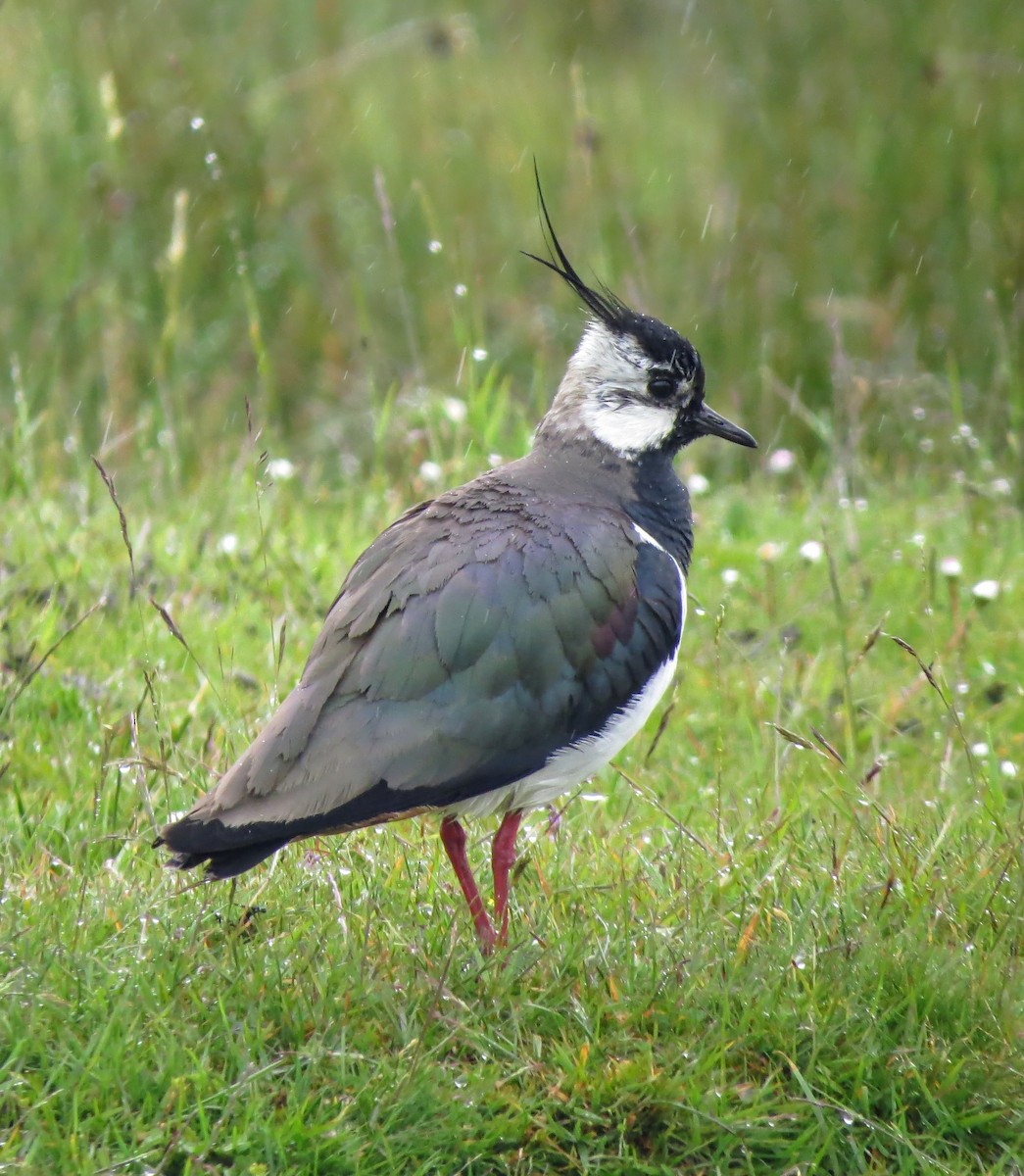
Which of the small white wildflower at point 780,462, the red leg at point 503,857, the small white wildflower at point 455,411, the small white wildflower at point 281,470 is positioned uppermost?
the red leg at point 503,857

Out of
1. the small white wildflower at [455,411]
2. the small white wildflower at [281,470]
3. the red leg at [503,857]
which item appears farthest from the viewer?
the small white wildflower at [455,411]

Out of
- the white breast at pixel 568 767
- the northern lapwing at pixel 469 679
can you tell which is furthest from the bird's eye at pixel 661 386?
the white breast at pixel 568 767

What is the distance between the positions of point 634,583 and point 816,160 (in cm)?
521

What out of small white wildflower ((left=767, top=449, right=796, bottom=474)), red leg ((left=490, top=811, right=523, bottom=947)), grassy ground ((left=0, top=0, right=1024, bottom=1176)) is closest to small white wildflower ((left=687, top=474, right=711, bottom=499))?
grassy ground ((left=0, top=0, right=1024, bottom=1176))

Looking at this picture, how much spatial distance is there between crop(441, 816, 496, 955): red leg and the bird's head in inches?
46.0

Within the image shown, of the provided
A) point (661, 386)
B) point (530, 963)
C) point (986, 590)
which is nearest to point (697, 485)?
point (986, 590)

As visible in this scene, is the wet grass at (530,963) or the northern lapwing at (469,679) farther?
the northern lapwing at (469,679)

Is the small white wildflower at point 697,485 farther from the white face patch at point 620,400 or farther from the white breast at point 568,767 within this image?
the white breast at point 568,767

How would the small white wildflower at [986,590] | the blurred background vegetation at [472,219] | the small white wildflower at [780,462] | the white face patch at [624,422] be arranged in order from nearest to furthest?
the white face patch at [624,422], the small white wildflower at [986,590], the small white wildflower at [780,462], the blurred background vegetation at [472,219]

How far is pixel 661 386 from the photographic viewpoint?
14.1 ft

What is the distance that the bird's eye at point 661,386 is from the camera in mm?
4281

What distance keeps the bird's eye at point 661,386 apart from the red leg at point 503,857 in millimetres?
1293

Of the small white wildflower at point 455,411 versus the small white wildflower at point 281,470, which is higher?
the small white wildflower at point 455,411

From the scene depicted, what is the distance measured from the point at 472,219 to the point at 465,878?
19.3ft
